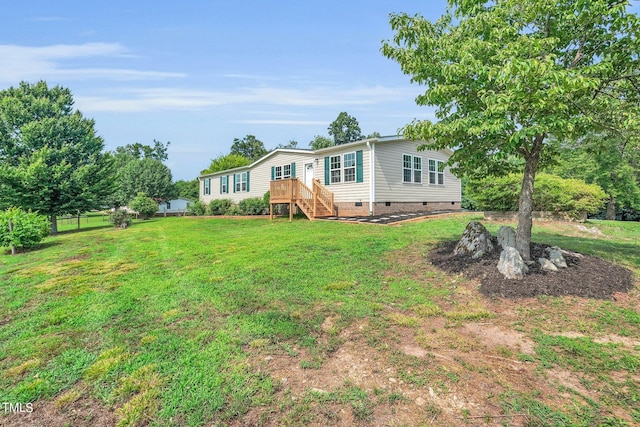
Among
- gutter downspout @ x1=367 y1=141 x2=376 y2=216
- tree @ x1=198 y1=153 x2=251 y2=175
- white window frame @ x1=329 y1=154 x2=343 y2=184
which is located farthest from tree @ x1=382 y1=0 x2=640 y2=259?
tree @ x1=198 y1=153 x2=251 y2=175

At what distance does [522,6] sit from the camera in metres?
4.42

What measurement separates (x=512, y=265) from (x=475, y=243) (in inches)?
42.0

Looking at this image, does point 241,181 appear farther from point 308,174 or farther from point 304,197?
point 304,197

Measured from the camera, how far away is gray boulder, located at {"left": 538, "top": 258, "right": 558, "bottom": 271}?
477 centimetres

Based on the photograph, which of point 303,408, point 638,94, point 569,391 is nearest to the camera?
point 303,408

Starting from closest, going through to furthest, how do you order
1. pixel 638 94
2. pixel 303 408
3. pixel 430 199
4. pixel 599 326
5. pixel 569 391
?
1. pixel 303 408
2. pixel 569 391
3. pixel 599 326
4. pixel 638 94
5. pixel 430 199

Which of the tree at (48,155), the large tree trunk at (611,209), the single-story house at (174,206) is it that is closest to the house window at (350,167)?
the tree at (48,155)

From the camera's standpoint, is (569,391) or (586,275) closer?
(569,391)

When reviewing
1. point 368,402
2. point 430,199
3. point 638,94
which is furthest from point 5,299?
point 430,199

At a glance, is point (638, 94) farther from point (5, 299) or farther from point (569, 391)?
point (5, 299)

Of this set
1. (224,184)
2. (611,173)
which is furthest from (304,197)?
(611,173)

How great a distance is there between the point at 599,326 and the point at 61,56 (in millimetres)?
14413

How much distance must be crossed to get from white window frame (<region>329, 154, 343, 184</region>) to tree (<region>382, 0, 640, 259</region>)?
31.6 feet

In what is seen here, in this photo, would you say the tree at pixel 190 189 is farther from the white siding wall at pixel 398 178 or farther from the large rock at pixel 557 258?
the large rock at pixel 557 258
